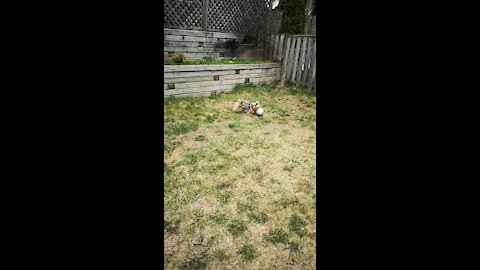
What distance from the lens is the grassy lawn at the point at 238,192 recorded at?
2.06 meters

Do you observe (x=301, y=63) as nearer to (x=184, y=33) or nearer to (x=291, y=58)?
(x=291, y=58)

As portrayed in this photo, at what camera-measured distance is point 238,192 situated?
283 centimetres

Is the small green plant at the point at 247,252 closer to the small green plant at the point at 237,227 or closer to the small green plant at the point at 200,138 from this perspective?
the small green plant at the point at 237,227

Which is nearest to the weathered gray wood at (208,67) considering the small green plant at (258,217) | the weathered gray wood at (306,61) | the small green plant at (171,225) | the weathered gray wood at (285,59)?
the weathered gray wood at (285,59)

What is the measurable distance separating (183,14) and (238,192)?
5.81m

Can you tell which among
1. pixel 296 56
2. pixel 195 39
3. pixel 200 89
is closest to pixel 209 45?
pixel 195 39

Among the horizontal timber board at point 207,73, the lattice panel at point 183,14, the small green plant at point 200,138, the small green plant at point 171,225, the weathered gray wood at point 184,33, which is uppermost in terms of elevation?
the lattice panel at point 183,14

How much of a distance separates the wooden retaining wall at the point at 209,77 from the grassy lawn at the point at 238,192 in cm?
92

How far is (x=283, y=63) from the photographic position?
7.88 metres

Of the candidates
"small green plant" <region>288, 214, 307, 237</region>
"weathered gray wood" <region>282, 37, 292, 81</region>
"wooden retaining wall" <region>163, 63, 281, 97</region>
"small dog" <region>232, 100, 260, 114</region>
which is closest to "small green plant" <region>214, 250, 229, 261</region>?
"small green plant" <region>288, 214, 307, 237</region>

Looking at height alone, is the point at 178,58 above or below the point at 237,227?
above
